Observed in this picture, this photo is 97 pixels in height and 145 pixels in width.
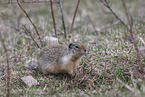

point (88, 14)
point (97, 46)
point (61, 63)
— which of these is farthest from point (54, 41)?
point (88, 14)

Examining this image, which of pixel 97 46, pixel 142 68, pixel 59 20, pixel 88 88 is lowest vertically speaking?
pixel 88 88

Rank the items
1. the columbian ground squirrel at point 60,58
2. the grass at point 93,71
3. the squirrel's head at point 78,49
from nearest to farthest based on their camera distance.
→ the grass at point 93,71 → the squirrel's head at point 78,49 → the columbian ground squirrel at point 60,58

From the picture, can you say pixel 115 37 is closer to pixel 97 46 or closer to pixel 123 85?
pixel 97 46

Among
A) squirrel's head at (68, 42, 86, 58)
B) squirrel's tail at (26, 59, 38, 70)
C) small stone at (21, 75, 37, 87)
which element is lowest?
small stone at (21, 75, 37, 87)

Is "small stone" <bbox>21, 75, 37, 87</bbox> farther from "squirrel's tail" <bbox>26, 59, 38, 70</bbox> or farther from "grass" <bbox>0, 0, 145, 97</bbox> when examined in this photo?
"squirrel's tail" <bbox>26, 59, 38, 70</bbox>

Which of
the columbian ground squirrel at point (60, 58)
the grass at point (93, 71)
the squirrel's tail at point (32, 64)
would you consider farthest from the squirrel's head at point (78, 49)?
the squirrel's tail at point (32, 64)

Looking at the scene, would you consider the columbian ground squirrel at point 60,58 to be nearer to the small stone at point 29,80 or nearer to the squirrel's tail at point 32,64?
the squirrel's tail at point 32,64

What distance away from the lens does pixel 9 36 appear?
20.0 feet

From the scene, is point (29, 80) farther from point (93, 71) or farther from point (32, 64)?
point (93, 71)

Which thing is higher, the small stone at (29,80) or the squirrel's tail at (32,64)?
the squirrel's tail at (32,64)

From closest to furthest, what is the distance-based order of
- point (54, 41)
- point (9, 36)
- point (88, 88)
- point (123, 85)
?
point (123, 85) < point (88, 88) < point (54, 41) < point (9, 36)

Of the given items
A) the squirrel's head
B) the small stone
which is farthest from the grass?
the squirrel's head

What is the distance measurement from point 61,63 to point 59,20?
328cm

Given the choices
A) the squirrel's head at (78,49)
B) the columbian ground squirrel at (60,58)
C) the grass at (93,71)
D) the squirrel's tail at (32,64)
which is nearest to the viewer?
the grass at (93,71)
